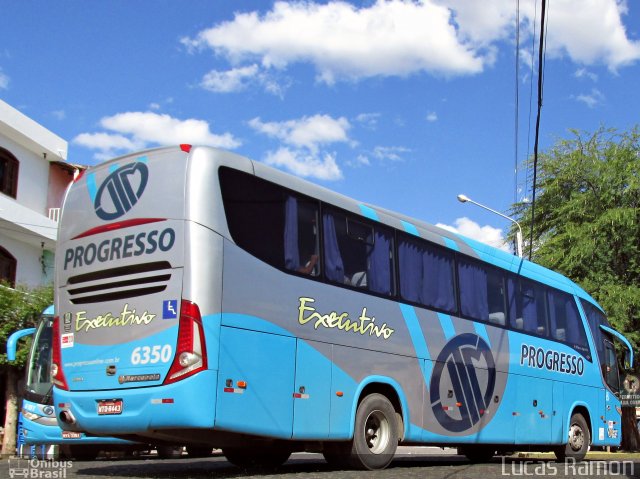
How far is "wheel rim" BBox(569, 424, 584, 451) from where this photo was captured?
15711 mm

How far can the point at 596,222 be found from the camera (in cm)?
2602

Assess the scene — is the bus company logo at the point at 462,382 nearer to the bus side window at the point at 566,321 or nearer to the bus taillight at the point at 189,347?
the bus side window at the point at 566,321

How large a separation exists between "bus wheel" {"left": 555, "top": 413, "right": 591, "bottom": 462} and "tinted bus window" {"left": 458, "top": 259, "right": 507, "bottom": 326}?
3.56 m

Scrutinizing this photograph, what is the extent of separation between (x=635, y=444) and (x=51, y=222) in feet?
72.0

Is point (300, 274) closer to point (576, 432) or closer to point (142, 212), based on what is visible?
point (142, 212)

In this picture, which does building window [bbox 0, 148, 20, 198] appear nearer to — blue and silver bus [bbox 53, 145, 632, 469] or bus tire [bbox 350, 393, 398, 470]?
blue and silver bus [bbox 53, 145, 632, 469]

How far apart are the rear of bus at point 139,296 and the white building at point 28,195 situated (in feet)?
57.7

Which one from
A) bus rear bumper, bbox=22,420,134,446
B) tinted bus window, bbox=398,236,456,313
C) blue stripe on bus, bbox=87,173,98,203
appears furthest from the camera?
bus rear bumper, bbox=22,420,134,446

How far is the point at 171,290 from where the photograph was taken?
8.39m

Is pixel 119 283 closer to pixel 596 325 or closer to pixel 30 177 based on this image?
pixel 596 325

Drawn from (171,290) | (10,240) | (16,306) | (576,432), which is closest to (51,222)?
(10,240)

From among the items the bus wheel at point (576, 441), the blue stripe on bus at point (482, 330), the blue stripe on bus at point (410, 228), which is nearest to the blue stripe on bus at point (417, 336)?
the blue stripe on bus at point (410, 228)

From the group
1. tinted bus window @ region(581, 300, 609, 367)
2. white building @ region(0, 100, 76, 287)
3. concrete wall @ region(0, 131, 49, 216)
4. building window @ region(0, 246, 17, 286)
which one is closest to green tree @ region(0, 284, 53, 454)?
white building @ region(0, 100, 76, 287)

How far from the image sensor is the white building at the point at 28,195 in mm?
26406
